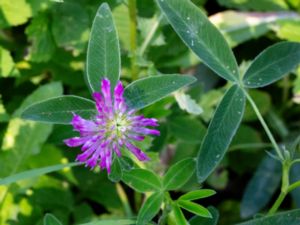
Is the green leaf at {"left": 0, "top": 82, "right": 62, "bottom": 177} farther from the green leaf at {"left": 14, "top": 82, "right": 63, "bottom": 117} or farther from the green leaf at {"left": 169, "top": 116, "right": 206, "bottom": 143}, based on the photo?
the green leaf at {"left": 169, "top": 116, "right": 206, "bottom": 143}

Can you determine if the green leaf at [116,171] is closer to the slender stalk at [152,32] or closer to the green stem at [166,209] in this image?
the green stem at [166,209]

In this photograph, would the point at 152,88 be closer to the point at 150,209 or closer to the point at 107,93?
the point at 107,93

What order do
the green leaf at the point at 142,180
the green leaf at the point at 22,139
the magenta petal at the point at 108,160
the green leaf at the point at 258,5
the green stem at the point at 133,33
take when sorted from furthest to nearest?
the green leaf at the point at 258,5
the green leaf at the point at 22,139
the green stem at the point at 133,33
the green leaf at the point at 142,180
the magenta petal at the point at 108,160

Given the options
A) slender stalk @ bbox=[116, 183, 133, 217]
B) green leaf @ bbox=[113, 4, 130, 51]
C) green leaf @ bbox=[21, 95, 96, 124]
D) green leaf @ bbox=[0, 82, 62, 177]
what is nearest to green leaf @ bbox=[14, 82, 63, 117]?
green leaf @ bbox=[0, 82, 62, 177]

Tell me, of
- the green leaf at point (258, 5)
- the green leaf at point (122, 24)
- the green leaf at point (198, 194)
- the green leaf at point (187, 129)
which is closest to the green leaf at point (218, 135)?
the green leaf at point (198, 194)

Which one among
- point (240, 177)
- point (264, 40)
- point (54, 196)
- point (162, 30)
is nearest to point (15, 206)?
point (54, 196)

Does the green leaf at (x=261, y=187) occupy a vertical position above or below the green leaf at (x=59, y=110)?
below

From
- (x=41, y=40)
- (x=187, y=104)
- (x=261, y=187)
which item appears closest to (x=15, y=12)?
(x=41, y=40)
